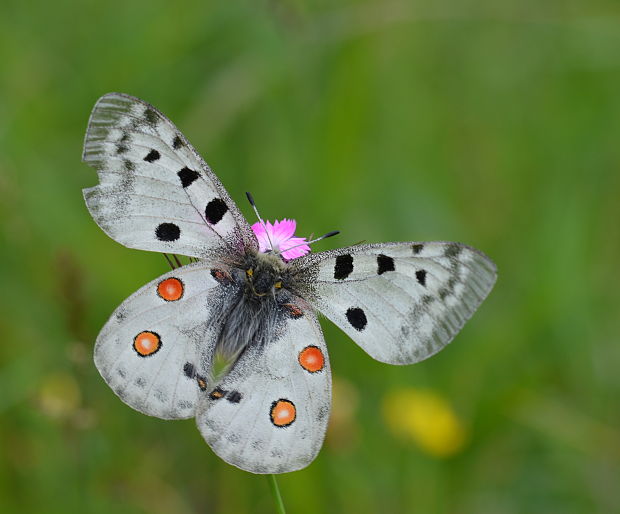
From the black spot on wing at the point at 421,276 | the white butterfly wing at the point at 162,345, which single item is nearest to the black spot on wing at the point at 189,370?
the white butterfly wing at the point at 162,345

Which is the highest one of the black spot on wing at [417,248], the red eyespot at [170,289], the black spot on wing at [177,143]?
the black spot on wing at [177,143]

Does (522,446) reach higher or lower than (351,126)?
lower

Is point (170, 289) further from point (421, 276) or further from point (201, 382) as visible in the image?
point (421, 276)

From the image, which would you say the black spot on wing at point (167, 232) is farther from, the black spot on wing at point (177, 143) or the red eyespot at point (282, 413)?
the red eyespot at point (282, 413)

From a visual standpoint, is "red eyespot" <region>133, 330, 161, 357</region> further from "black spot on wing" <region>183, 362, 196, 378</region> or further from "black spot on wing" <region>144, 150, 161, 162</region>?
"black spot on wing" <region>144, 150, 161, 162</region>

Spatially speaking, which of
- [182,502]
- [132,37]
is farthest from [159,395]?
[132,37]

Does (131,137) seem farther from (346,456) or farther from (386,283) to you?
(346,456)
